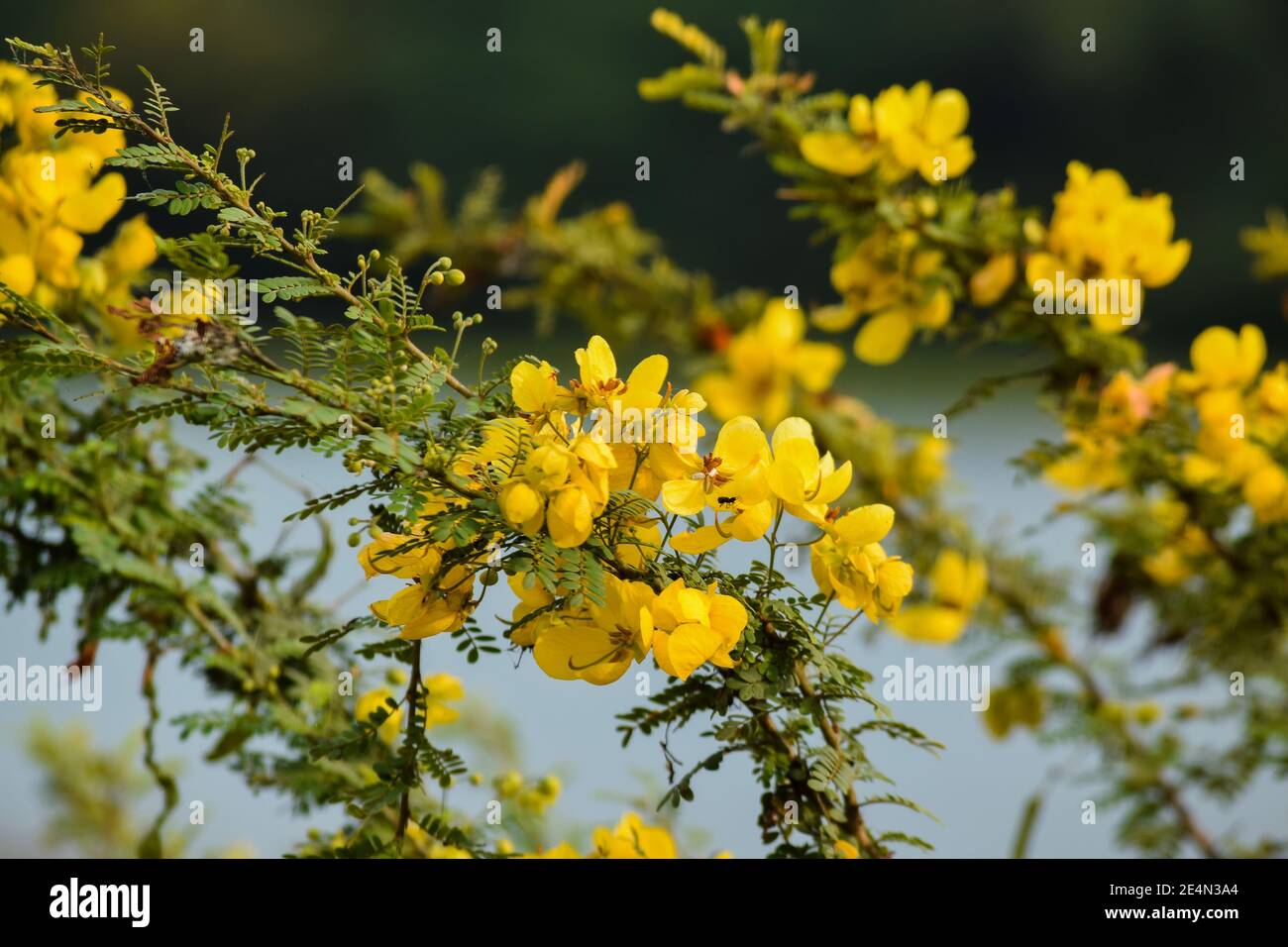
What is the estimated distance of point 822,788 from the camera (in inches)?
15.9

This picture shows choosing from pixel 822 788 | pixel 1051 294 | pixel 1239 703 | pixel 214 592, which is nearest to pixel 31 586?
pixel 214 592

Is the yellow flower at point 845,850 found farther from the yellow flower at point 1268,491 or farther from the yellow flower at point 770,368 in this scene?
the yellow flower at point 770,368

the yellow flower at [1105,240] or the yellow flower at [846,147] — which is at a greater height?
the yellow flower at [846,147]

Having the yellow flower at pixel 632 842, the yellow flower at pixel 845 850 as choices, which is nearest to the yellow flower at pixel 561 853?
the yellow flower at pixel 632 842

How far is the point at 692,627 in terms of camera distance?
0.36 meters

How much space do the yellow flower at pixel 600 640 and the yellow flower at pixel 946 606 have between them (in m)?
0.59

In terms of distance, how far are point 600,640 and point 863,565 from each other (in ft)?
0.32

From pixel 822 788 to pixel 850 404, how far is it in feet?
2.36

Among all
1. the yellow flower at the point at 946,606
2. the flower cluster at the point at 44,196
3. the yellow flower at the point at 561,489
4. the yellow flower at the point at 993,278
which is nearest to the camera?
the yellow flower at the point at 561,489

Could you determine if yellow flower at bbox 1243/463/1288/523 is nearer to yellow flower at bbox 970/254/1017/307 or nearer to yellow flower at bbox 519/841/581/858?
yellow flower at bbox 970/254/1017/307

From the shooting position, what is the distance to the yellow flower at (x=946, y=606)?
0.94 metres

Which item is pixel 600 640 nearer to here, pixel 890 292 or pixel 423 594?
pixel 423 594

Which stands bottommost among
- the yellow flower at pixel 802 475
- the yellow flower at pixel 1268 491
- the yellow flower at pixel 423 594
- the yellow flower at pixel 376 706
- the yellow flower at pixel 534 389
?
the yellow flower at pixel 376 706
